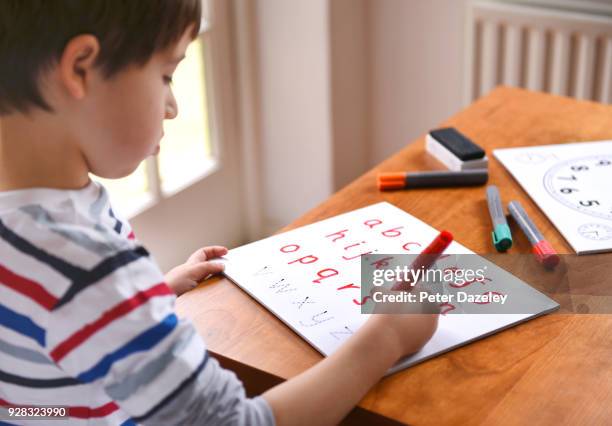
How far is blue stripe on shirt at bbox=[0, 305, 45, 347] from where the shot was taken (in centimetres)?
67

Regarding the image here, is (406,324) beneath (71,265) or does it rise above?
beneath

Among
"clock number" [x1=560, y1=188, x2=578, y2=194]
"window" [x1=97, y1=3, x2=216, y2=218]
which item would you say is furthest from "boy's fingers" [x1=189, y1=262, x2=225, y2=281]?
"window" [x1=97, y1=3, x2=216, y2=218]

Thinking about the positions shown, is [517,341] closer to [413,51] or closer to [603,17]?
[603,17]

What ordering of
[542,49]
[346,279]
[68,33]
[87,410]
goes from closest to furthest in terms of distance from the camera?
1. [68,33]
2. [87,410]
3. [346,279]
4. [542,49]

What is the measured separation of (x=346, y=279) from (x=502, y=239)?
0.58 ft

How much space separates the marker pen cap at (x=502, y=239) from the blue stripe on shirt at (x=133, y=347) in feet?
1.33

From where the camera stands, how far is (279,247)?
935 millimetres

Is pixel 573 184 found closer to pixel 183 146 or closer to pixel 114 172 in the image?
pixel 114 172

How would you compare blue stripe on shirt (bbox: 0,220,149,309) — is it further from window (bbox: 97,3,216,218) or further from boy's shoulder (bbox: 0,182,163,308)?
window (bbox: 97,3,216,218)

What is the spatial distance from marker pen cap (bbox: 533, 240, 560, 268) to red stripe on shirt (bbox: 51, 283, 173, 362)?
430mm

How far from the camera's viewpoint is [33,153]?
69cm

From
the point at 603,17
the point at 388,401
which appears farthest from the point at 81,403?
the point at 603,17

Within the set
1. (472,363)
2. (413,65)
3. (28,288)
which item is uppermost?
(28,288)

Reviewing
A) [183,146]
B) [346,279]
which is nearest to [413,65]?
[183,146]
